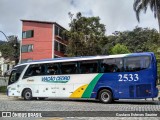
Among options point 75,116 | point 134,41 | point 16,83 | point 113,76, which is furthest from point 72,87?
point 134,41

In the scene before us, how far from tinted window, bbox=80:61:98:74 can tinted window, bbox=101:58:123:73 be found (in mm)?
522

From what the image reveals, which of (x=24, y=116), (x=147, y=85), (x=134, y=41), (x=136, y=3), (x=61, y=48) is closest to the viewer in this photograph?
(x=24, y=116)

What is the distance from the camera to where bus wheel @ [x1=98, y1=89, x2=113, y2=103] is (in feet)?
67.2

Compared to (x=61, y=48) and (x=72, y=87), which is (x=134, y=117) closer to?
(x=72, y=87)

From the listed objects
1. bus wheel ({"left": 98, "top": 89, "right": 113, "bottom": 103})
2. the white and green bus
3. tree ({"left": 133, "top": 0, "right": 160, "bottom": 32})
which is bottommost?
bus wheel ({"left": 98, "top": 89, "right": 113, "bottom": 103})

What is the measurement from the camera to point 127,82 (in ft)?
65.6

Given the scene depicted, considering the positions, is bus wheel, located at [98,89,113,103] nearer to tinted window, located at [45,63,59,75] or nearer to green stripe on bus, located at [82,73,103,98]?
green stripe on bus, located at [82,73,103,98]

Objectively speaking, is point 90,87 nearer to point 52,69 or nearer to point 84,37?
point 52,69

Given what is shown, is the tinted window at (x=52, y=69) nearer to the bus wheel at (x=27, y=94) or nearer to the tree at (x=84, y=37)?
the bus wheel at (x=27, y=94)

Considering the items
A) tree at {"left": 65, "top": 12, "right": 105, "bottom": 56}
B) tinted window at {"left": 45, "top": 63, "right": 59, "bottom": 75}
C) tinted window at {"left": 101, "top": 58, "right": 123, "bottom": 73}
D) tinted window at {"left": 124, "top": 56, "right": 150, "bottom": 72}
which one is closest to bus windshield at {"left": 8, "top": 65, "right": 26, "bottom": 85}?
tinted window at {"left": 45, "top": 63, "right": 59, "bottom": 75}

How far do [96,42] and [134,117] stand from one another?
38.1m

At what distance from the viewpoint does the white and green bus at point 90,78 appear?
1945 cm

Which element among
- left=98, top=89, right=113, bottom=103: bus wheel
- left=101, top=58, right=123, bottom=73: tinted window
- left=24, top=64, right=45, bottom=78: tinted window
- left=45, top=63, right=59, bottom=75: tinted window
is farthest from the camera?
left=24, top=64, right=45, bottom=78: tinted window

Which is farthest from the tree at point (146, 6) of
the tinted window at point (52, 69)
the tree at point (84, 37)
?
the tinted window at point (52, 69)
